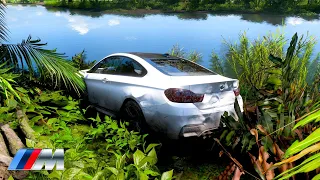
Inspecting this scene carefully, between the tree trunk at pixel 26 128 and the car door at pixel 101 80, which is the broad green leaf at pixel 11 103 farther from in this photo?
the car door at pixel 101 80

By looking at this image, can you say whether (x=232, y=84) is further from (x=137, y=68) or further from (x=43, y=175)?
(x=43, y=175)

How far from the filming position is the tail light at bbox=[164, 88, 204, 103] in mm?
4688

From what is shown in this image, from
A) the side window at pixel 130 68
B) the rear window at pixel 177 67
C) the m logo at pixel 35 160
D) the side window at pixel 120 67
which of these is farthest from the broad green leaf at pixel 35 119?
the m logo at pixel 35 160

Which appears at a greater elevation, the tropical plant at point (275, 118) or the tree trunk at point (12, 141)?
the tropical plant at point (275, 118)

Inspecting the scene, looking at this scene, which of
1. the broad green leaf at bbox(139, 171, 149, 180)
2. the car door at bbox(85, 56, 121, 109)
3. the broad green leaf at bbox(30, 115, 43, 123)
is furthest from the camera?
the car door at bbox(85, 56, 121, 109)

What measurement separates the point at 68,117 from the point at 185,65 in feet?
7.99

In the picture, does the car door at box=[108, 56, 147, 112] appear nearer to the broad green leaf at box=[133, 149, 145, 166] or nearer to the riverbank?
the broad green leaf at box=[133, 149, 145, 166]

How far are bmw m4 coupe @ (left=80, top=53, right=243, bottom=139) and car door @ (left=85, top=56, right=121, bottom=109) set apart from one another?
0.13 feet

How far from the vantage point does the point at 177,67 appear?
5516 mm

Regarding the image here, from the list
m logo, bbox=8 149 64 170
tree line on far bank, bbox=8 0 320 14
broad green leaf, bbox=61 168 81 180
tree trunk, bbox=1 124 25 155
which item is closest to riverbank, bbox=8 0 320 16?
tree line on far bank, bbox=8 0 320 14

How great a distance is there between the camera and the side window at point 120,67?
566cm

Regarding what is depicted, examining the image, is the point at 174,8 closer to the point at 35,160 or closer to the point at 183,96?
the point at 183,96

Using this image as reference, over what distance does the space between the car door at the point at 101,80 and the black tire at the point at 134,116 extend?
720mm

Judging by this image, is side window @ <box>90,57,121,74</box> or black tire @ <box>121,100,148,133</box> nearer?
black tire @ <box>121,100,148,133</box>
